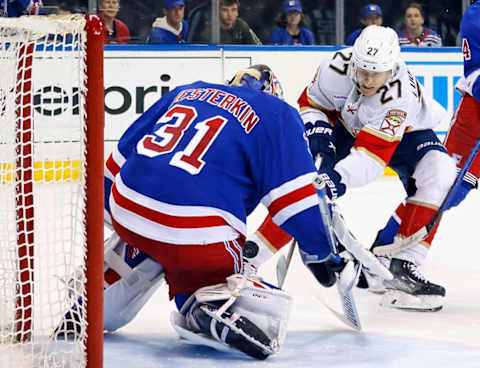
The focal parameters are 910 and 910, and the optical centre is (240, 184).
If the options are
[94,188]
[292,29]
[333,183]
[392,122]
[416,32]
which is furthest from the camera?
[416,32]

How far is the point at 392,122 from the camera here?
2699mm

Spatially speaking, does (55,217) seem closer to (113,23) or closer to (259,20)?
(113,23)

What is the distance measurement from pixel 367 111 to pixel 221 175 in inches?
35.8

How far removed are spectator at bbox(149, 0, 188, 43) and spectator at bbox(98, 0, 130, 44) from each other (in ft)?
0.53

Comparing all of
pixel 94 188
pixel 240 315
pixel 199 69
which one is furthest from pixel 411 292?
pixel 199 69

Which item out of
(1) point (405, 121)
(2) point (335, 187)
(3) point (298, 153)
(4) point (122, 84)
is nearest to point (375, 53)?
(1) point (405, 121)

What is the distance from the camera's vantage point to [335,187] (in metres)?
2.60

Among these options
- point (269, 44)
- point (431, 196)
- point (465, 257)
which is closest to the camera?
point (431, 196)

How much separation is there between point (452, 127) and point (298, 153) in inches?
61.4

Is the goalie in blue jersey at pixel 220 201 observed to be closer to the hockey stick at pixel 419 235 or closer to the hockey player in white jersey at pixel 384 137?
the hockey player in white jersey at pixel 384 137

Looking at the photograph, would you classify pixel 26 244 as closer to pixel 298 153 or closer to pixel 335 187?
pixel 298 153

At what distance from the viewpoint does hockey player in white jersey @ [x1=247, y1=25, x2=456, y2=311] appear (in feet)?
8.72

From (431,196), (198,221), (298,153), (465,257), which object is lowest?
(465,257)

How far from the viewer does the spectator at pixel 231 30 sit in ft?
17.8
